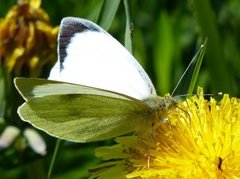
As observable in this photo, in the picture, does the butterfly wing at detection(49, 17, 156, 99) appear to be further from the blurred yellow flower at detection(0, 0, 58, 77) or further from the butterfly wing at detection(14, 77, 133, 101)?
the blurred yellow flower at detection(0, 0, 58, 77)

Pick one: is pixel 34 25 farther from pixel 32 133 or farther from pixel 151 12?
pixel 151 12

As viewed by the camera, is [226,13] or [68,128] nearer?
[68,128]

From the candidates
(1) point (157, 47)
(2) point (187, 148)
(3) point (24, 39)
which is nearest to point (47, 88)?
(2) point (187, 148)

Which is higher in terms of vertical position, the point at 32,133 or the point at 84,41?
the point at 84,41

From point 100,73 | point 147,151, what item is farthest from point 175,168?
point 100,73

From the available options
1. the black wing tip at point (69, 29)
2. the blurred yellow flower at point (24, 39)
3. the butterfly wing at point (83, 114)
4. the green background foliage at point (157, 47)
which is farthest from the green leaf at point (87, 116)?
the blurred yellow flower at point (24, 39)

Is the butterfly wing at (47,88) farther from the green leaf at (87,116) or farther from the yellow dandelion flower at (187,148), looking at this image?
the yellow dandelion flower at (187,148)
